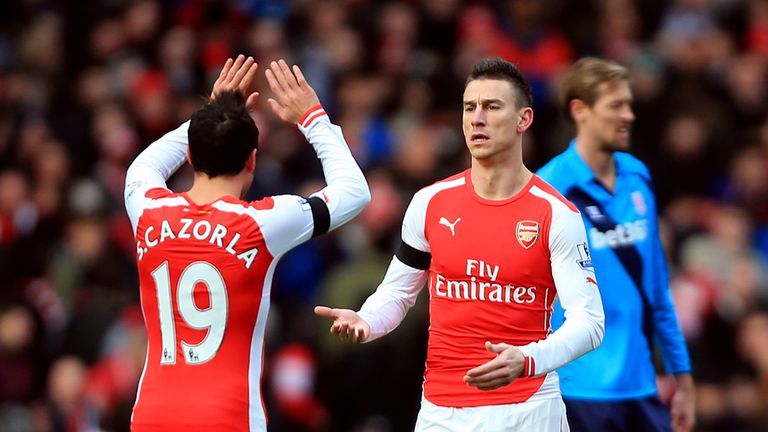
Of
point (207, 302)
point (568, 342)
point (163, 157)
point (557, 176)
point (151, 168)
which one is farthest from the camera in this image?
point (557, 176)

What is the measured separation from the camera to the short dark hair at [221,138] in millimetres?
6363

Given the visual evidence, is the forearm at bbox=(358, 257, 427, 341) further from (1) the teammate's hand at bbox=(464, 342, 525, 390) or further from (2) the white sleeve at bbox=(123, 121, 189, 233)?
(2) the white sleeve at bbox=(123, 121, 189, 233)

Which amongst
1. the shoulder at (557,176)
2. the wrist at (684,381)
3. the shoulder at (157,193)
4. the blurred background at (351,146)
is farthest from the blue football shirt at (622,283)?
the blurred background at (351,146)

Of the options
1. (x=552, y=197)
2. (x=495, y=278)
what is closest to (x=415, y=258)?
(x=495, y=278)

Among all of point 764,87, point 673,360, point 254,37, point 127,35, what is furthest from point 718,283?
point 127,35

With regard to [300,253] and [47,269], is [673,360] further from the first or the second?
[47,269]

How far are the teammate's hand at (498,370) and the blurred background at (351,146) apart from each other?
18.2 ft

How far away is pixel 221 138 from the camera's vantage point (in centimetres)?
636

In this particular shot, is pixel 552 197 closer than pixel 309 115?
Yes

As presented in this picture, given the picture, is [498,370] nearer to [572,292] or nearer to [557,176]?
[572,292]

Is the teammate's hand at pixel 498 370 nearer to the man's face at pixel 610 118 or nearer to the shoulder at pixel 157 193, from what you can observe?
the shoulder at pixel 157 193

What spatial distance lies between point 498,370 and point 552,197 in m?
1.06

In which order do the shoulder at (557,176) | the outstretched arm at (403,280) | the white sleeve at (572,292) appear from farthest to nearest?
the shoulder at (557,176)
the outstretched arm at (403,280)
the white sleeve at (572,292)

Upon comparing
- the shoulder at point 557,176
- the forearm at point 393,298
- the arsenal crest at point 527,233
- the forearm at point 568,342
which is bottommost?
the forearm at point 568,342
